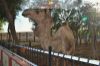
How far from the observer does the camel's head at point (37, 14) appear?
36.1ft

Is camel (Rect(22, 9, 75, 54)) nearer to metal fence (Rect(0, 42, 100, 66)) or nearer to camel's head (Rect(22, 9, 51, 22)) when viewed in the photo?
camel's head (Rect(22, 9, 51, 22))

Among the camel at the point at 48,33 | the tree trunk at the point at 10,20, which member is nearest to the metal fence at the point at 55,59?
the camel at the point at 48,33

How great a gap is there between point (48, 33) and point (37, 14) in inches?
33.6

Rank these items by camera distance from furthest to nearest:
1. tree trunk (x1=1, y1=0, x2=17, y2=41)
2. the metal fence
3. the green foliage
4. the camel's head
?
the green foliage → tree trunk (x1=1, y1=0, x2=17, y2=41) → the camel's head → the metal fence

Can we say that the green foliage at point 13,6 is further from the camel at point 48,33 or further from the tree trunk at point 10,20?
the camel at point 48,33

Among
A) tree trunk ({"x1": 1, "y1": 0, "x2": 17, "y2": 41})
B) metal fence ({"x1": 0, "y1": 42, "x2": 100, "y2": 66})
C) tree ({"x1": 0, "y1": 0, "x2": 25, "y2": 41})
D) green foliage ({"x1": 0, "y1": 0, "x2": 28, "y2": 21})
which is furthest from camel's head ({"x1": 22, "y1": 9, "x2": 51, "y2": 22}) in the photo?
green foliage ({"x1": 0, "y1": 0, "x2": 28, "y2": 21})

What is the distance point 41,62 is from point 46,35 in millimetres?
5643

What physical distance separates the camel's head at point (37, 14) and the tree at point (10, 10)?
7.13m

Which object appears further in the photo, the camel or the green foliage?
the green foliage

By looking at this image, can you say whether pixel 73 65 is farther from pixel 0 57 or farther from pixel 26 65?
pixel 0 57

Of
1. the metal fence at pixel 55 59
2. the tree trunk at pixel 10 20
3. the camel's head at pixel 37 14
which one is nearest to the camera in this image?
the metal fence at pixel 55 59

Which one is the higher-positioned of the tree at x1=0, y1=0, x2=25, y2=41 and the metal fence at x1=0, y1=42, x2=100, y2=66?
the tree at x1=0, y1=0, x2=25, y2=41

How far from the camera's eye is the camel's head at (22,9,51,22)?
11000mm

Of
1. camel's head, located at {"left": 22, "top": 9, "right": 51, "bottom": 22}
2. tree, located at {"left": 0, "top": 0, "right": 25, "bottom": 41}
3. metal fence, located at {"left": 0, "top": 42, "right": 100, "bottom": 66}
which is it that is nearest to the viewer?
metal fence, located at {"left": 0, "top": 42, "right": 100, "bottom": 66}
